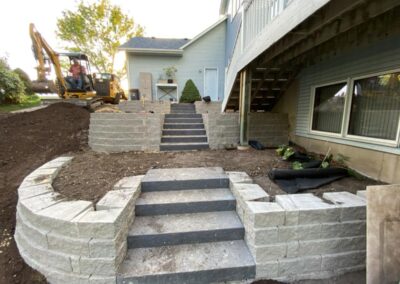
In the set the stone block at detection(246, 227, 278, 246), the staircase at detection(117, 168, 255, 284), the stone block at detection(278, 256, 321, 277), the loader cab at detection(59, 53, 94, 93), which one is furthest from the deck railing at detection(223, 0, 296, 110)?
the loader cab at detection(59, 53, 94, 93)

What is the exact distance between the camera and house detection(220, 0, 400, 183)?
88.5 inches

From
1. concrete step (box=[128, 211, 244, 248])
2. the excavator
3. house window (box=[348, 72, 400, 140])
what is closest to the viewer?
concrete step (box=[128, 211, 244, 248])

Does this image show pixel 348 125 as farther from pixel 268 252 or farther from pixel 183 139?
pixel 183 139

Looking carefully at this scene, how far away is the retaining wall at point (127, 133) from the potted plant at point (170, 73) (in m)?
6.25

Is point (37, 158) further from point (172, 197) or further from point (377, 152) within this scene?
point (377, 152)

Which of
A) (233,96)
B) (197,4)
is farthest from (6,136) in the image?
(197,4)

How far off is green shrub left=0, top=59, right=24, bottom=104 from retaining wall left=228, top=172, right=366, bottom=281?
10.6 metres

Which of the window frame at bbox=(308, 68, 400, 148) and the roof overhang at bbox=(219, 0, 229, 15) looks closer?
the window frame at bbox=(308, 68, 400, 148)

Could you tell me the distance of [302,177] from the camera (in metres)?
2.69

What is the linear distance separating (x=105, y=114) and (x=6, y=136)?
2.64 meters

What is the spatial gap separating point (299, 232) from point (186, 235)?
1.13 metres

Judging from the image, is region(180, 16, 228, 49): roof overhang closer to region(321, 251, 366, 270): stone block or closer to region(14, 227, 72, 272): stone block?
region(14, 227, 72, 272): stone block

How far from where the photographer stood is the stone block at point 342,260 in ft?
6.11

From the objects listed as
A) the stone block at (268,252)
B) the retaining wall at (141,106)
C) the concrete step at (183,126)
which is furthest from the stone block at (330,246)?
the retaining wall at (141,106)
